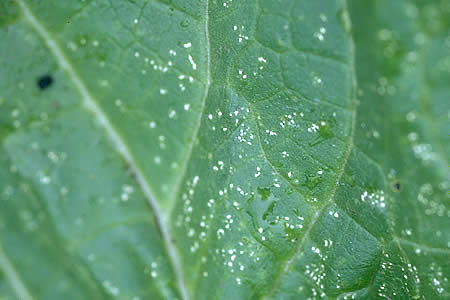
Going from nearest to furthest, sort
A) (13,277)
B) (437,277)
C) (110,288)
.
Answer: (13,277), (110,288), (437,277)

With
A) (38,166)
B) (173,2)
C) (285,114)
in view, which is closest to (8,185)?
(38,166)

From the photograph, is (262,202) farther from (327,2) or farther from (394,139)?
(327,2)

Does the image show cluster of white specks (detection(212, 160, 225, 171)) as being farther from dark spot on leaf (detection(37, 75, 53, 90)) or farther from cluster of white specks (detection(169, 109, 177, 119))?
dark spot on leaf (detection(37, 75, 53, 90))

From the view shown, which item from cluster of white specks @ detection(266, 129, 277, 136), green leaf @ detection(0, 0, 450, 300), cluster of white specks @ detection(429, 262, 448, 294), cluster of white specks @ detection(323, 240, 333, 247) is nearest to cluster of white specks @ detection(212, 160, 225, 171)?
green leaf @ detection(0, 0, 450, 300)

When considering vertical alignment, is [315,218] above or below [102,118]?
below

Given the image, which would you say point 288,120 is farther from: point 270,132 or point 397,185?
point 397,185

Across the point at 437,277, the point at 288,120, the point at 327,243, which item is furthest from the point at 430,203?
the point at 288,120

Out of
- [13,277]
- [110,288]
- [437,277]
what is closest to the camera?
[13,277]
